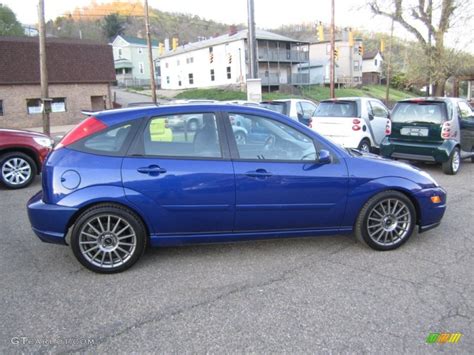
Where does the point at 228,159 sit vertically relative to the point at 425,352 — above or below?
above

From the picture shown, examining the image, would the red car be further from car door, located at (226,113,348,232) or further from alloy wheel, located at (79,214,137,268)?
car door, located at (226,113,348,232)

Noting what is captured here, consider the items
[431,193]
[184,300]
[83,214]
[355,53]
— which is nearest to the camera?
[184,300]

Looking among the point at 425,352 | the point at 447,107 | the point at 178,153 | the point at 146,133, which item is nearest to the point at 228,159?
the point at 178,153

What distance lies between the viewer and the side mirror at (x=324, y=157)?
13.4ft

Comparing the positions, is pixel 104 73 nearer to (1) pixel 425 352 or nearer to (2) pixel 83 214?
(2) pixel 83 214

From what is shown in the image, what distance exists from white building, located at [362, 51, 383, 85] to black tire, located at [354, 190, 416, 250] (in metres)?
71.2

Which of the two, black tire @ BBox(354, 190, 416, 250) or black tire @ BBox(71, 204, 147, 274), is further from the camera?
black tire @ BBox(354, 190, 416, 250)

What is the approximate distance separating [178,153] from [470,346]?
2829 millimetres

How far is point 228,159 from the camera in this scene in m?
3.97

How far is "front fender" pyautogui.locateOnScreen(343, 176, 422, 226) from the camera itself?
4234 mm

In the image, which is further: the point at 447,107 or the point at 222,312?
the point at 447,107

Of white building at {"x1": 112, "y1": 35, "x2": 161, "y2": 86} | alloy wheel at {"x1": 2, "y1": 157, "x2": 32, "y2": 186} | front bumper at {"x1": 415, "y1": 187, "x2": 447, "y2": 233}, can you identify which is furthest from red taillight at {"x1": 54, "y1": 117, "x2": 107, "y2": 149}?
white building at {"x1": 112, "y1": 35, "x2": 161, "y2": 86}

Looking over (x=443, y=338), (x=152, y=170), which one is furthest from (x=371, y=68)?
(x=443, y=338)

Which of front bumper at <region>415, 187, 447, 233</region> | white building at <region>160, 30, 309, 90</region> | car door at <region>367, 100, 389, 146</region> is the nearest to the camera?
front bumper at <region>415, 187, 447, 233</region>
